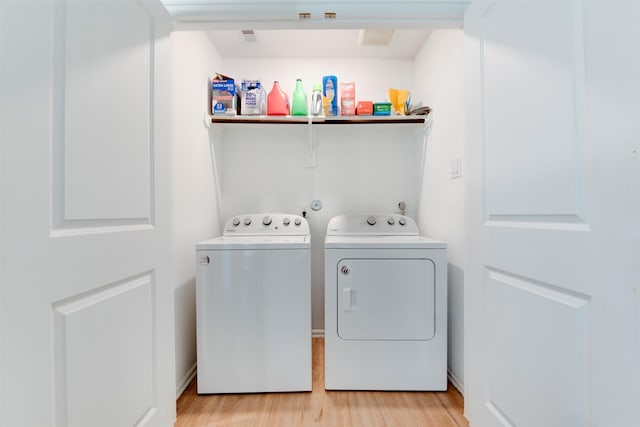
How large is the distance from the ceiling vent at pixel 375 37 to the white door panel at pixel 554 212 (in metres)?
1.04

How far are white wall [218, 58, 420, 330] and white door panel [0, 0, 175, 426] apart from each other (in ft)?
4.23

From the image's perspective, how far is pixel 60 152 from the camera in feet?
2.26

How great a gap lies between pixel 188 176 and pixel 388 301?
1479 mm

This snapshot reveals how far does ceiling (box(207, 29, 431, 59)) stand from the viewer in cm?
210

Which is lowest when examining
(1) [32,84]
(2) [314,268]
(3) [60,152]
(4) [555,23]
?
(2) [314,268]

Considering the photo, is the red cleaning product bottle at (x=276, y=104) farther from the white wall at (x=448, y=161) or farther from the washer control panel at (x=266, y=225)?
the white wall at (x=448, y=161)

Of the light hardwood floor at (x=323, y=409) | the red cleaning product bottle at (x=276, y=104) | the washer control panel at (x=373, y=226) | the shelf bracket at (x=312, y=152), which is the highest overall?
the red cleaning product bottle at (x=276, y=104)

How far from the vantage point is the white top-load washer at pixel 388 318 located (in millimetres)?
1631

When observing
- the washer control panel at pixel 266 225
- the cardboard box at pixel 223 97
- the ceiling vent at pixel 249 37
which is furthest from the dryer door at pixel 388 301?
the ceiling vent at pixel 249 37

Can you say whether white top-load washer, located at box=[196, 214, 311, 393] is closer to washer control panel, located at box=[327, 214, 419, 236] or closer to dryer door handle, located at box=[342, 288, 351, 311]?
dryer door handle, located at box=[342, 288, 351, 311]

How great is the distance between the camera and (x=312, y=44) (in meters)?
2.24

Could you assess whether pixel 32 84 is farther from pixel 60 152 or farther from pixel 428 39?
pixel 428 39

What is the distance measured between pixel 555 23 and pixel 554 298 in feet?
2.49

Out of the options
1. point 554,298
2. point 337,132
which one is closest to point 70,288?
point 554,298
